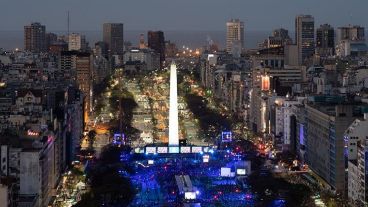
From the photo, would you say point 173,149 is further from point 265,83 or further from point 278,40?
point 278,40

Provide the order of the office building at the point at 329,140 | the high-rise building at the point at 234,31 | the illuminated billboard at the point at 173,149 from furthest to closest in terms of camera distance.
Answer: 1. the high-rise building at the point at 234,31
2. the illuminated billboard at the point at 173,149
3. the office building at the point at 329,140

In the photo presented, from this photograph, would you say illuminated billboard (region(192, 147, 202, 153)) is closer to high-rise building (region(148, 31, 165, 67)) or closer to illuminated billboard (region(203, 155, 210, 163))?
illuminated billboard (region(203, 155, 210, 163))

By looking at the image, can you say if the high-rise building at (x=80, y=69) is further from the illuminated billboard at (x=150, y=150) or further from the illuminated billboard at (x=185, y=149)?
the illuminated billboard at (x=185, y=149)

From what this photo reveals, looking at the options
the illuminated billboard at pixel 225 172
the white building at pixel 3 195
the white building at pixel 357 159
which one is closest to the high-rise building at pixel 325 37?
the illuminated billboard at pixel 225 172

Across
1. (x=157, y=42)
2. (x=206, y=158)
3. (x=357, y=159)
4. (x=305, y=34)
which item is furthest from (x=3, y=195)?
(x=157, y=42)

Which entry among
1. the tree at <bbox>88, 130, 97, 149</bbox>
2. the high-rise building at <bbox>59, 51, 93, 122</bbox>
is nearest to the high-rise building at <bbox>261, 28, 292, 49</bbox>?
the high-rise building at <bbox>59, 51, 93, 122</bbox>
